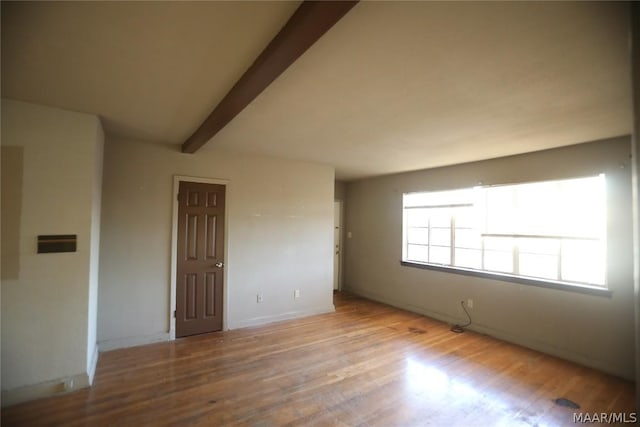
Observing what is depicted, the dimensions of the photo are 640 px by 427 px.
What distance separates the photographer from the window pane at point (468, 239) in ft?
14.6

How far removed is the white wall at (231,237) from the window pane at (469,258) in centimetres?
212

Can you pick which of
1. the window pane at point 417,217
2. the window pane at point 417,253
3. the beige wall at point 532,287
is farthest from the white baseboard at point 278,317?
the window pane at point 417,217

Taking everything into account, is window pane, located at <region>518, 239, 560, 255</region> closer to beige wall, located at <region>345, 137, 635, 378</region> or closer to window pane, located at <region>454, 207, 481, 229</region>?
beige wall, located at <region>345, 137, 635, 378</region>

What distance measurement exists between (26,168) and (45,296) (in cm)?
109

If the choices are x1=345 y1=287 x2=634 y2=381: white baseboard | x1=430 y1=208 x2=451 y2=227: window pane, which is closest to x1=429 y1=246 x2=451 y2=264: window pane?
x1=430 y1=208 x2=451 y2=227: window pane

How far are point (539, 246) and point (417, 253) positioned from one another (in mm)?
1917

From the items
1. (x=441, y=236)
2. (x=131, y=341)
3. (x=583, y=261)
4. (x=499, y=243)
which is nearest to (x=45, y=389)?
(x=131, y=341)

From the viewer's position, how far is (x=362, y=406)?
2.44 metres

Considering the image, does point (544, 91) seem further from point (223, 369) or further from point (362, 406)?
point (223, 369)

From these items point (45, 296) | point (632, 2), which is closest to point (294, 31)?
point (632, 2)

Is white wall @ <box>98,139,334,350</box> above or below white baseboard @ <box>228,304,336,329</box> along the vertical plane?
above

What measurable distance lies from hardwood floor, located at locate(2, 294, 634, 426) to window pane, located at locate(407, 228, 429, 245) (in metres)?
1.74

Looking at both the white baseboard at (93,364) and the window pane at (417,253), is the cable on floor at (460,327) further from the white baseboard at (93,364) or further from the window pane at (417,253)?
the white baseboard at (93,364)

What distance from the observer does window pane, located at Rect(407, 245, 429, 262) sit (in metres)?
5.22
